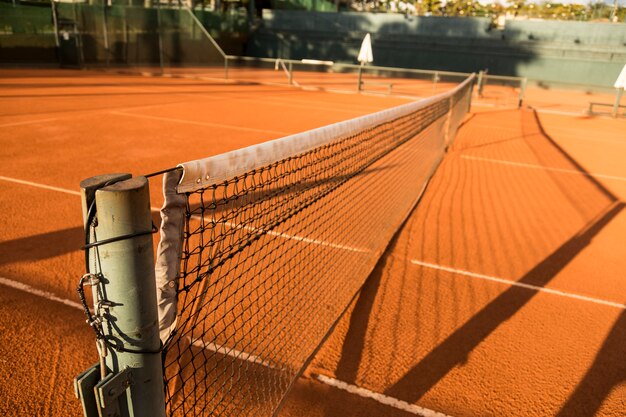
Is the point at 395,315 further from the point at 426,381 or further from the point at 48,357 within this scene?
the point at 48,357

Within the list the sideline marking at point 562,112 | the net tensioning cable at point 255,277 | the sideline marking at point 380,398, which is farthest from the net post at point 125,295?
the sideline marking at point 562,112

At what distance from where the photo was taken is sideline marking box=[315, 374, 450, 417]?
3.01m

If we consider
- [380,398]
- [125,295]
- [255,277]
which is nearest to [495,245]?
[255,277]

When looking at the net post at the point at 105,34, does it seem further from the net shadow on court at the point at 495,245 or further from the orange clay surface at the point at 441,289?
the net shadow on court at the point at 495,245

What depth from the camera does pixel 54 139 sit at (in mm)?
10148

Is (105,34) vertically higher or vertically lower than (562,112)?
higher

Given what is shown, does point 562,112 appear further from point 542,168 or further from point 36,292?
point 36,292

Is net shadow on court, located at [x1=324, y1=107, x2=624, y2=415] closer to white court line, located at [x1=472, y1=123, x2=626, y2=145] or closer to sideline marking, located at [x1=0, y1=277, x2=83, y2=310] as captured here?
sideline marking, located at [x1=0, y1=277, x2=83, y2=310]

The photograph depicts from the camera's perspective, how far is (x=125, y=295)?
140cm

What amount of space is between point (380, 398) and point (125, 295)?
7.34ft

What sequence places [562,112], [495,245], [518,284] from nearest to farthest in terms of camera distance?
1. [518,284]
2. [495,245]
3. [562,112]

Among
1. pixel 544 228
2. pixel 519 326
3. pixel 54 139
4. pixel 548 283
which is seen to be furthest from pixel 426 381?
pixel 54 139

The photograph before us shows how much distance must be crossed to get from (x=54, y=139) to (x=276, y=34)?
37.2 m

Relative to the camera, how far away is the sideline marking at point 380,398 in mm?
3014
